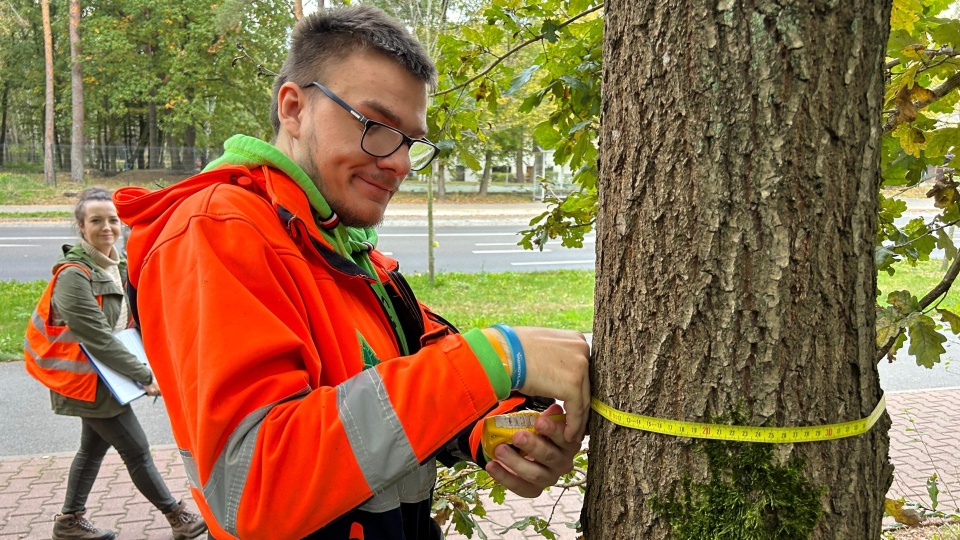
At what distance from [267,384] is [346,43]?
862 millimetres

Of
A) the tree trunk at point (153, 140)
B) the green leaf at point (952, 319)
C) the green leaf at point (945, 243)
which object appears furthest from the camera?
the tree trunk at point (153, 140)

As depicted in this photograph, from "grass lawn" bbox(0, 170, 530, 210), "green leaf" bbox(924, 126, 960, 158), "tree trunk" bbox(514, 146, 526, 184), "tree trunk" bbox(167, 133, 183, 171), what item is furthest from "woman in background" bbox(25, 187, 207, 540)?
"tree trunk" bbox(514, 146, 526, 184)

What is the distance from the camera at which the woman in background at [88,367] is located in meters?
4.26

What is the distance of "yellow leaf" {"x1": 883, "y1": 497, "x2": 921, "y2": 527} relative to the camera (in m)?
2.43

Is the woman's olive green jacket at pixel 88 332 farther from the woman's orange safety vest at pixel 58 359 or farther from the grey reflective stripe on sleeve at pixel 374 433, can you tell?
the grey reflective stripe on sleeve at pixel 374 433

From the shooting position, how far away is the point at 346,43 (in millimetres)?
1672

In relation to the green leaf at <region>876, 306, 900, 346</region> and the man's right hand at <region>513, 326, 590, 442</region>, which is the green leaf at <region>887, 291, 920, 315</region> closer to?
the green leaf at <region>876, 306, 900, 346</region>

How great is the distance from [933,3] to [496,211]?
80.2 feet

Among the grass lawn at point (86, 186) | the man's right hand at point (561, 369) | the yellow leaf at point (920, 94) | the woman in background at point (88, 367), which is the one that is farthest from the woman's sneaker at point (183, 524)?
the grass lawn at point (86, 186)

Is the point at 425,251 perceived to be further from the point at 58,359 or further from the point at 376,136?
the point at 376,136

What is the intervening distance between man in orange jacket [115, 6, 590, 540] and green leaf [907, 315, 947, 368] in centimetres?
132

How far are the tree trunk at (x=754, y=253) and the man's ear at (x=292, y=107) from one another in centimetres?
76

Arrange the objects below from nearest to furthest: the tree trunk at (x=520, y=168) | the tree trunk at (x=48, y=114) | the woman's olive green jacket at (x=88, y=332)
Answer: the woman's olive green jacket at (x=88, y=332) < the tree trunk at (x=48, y=114) < the tree trunk at (x=520, y=168)

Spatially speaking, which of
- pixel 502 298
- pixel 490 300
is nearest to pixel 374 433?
pixel 490 300
